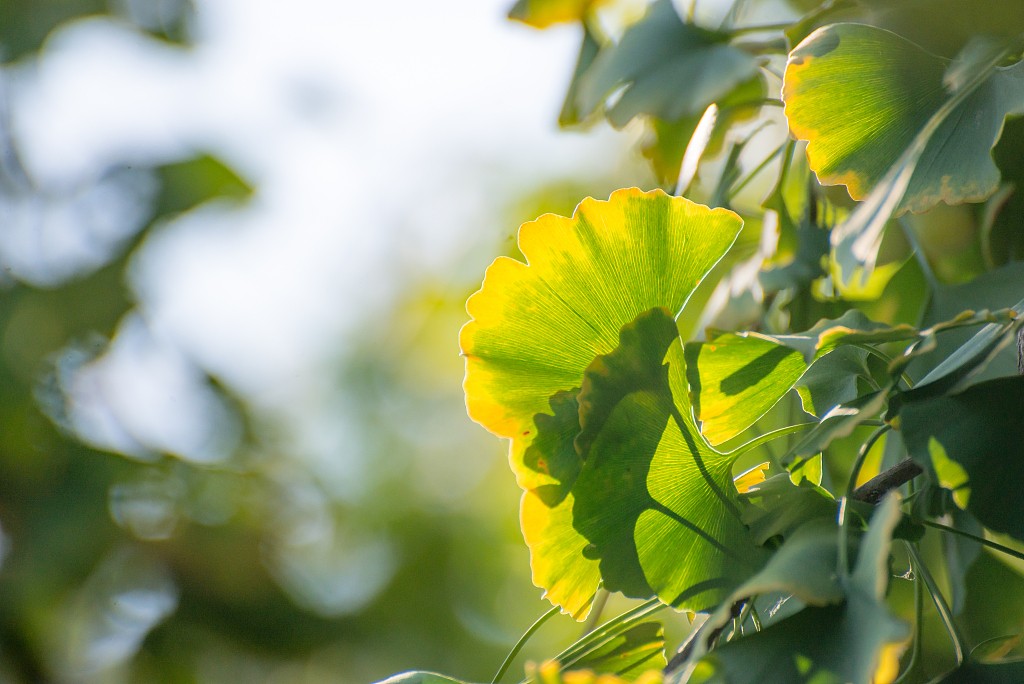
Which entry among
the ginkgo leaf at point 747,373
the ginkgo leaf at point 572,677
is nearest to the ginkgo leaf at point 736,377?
the ginkgo leaf at point 747,373

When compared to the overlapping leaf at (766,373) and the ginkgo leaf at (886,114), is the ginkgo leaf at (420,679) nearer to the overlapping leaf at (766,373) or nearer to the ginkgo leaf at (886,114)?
the overlapping leaf at (766,373)

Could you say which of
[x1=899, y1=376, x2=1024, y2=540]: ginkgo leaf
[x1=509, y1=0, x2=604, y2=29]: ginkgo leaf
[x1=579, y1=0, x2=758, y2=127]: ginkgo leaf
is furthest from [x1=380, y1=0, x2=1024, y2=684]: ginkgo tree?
[x1=509, y1=0, x2=604, y2=29]: ginkgo leaf

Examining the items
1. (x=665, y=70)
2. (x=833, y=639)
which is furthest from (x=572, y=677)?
(x=665, y=70)

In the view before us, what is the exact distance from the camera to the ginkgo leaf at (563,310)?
0.27 meters

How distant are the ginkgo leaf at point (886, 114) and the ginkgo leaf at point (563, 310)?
0.07 metres

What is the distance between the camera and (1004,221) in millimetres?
426

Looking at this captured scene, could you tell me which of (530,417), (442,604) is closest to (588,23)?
(530,417)

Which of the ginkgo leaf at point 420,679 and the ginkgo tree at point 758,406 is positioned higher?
the ginkgo tree at point 758,406

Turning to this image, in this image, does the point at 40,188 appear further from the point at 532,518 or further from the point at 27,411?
the point at 532,518

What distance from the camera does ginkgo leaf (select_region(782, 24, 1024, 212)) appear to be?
300 mm

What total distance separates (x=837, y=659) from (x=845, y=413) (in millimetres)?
82

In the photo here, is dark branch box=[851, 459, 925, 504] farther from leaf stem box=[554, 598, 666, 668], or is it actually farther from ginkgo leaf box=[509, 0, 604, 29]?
ginkgo leaf box=[509, 0, 604, 29]

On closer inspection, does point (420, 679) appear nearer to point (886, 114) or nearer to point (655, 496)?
point (655, 496)

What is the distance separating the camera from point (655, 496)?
28cm
